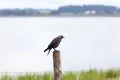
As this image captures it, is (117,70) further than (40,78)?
Yes

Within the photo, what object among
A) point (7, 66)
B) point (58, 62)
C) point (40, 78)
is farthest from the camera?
point (7, 66)

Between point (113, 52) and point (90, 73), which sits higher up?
point (113, 52)

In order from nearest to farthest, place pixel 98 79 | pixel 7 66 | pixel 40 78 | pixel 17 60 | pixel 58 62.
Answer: pixel 58 62 < pixel 40 78 < pixel 98 79 < pixel 7 66 < pixel 17 60

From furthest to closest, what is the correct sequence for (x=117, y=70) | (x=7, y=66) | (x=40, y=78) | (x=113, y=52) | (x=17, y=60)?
(x=113, y=52), (x=17, y=60), (x=7, y=66), (x=117, y=70), (x=40, y=78)

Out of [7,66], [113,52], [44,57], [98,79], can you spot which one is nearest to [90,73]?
[98,79]

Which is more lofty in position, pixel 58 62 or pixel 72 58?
pixel 72 58

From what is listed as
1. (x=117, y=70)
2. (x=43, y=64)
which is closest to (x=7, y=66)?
(x=43, y=64)

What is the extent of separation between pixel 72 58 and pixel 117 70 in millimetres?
16499

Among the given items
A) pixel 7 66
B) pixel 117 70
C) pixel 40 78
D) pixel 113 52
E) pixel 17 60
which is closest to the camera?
pixel 40 78

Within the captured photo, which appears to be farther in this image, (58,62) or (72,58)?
(72,58)

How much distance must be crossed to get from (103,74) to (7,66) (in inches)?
458

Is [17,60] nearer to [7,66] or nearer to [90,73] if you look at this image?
[7,66]

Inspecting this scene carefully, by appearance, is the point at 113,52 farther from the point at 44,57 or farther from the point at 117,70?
the point at 117,70

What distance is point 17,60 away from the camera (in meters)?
31.0
